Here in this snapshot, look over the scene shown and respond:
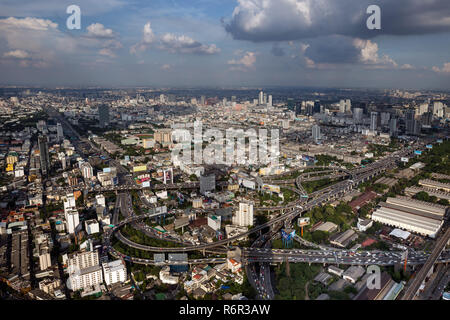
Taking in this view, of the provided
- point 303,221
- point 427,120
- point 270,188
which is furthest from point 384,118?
point 303,221

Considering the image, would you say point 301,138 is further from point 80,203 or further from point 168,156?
point 80,203

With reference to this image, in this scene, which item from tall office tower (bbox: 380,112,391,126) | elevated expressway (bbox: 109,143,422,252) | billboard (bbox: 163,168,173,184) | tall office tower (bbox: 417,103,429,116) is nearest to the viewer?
elevated expressway (bbox: 109,143,422,252)

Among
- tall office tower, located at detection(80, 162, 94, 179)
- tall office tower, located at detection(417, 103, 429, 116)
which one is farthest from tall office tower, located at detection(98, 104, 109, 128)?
tall office tower, located at detection(417, 103, 429, 116)

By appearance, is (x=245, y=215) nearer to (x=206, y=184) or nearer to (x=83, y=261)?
(x=206, y=184)

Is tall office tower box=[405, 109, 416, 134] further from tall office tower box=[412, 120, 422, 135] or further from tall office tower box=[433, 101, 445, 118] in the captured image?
tall office tower box=[433, 101, 445, 118]

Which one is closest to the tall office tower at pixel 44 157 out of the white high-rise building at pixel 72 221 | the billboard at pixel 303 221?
the white high-rise building at pixel 72 221
